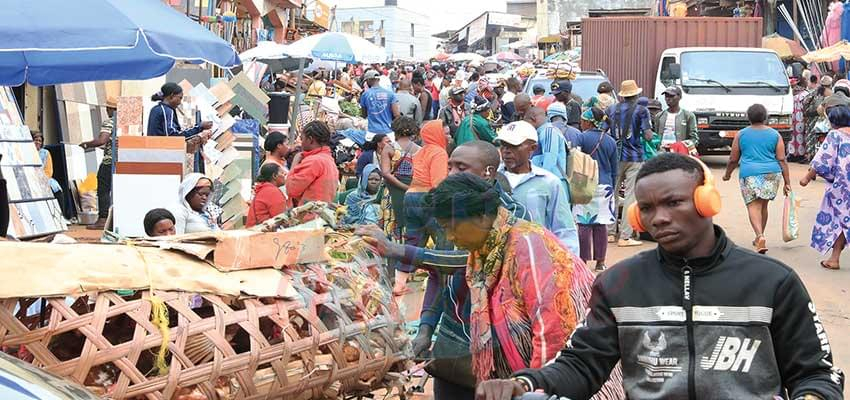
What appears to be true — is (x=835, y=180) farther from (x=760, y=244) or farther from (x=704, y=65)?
(x=704, y=65)

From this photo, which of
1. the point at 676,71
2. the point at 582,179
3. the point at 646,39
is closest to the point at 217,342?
the point at 582,179

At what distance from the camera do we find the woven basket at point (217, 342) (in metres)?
3.38

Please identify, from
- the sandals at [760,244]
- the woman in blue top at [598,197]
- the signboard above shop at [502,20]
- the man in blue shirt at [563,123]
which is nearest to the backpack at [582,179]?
the woman in blue top at [598,197]

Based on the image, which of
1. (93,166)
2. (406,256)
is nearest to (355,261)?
(406,256)

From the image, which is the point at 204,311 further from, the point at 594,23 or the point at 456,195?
the point at 594,23

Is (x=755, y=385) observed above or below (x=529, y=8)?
below

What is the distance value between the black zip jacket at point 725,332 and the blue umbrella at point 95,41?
4.53 meters

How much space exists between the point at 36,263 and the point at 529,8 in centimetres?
10619

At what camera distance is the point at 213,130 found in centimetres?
1072

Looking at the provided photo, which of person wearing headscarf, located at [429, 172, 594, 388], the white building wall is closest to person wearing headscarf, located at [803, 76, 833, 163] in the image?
person wearing headscarf, located at [429, 172, 594, 388]

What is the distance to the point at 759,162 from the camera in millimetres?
11555

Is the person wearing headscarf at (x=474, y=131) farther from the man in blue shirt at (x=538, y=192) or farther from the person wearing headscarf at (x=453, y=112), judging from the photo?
the man in blue shirt at (x=538, y=192)

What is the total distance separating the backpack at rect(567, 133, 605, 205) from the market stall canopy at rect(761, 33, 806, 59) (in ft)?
68.8

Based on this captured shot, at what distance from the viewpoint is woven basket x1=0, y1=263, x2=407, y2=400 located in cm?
338
